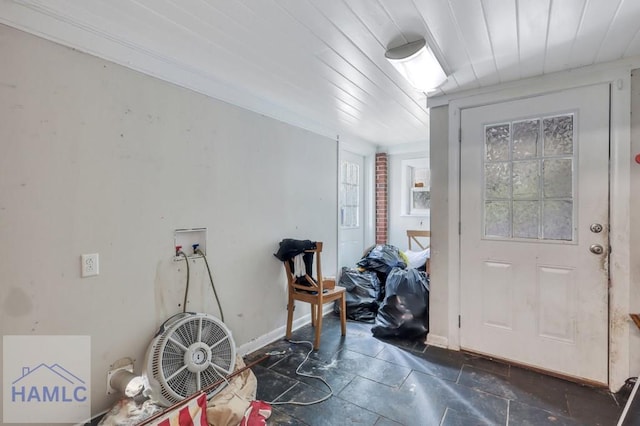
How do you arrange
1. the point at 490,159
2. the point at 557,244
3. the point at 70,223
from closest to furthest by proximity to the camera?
the point at 70,223
the point at 557,244
the point at 490,159

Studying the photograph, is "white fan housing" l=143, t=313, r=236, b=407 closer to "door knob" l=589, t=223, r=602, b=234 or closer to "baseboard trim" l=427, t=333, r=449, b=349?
"baseboard trim" l=427, t=333, r=449, b=349

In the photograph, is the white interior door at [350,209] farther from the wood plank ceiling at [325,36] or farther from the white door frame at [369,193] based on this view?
the wood plank ceiling at [325,36]

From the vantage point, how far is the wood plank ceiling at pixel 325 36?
1.45 m

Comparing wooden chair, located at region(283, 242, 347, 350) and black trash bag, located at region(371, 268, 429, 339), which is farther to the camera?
black trash bag, located at region(371, 268, 429, 339)

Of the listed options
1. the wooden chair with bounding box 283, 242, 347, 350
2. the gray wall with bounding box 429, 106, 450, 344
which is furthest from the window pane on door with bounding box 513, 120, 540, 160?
the wooden chair with bounding box 283, 242, 347, 350

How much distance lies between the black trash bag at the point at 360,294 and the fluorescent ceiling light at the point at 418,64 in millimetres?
2220

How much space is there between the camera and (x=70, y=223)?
5.21 ft

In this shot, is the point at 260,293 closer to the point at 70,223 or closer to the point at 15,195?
the point at 70,223

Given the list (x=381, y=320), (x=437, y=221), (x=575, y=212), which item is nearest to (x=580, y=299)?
(x=575, y=212)

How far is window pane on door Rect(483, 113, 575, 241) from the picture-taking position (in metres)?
2.15

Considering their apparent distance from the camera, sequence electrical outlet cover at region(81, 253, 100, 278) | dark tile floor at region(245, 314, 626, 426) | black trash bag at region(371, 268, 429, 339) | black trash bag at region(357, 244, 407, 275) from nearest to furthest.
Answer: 1. electrical outlet cover at region(81, 253, 100, 278)
2. dark tile floor at region(245, 314, 626, 426)
3. black trash bag at region(371, 268, 429, 339)
4. black trash bag at region(357, 244, 407, 275)

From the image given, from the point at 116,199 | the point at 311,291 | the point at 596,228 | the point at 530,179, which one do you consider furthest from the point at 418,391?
the point at 116,199

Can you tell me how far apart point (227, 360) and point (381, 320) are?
58.9 inches

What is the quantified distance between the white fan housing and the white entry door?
194cm
